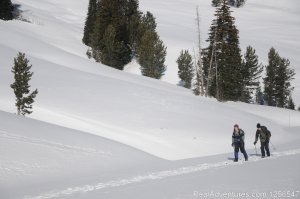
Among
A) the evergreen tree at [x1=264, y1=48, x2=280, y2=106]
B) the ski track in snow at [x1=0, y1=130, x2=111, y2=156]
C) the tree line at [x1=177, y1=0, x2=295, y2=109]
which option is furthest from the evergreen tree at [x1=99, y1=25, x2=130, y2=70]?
the ski track in snow at [x1=0, y1=130, x2=111, y2=156]

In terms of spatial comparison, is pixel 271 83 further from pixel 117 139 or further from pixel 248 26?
pixel 248 26

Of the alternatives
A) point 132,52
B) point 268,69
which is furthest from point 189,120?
point 132,52

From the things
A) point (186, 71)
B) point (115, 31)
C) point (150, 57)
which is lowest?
point (186, 71)

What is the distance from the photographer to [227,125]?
30312mm

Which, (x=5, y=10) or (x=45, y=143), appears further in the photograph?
(x=5, y=10)

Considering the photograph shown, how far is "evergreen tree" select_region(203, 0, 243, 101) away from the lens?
145ft

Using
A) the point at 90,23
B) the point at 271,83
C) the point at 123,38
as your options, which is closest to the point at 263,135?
the point at 271,83

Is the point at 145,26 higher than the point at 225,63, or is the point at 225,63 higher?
the point at 145,26

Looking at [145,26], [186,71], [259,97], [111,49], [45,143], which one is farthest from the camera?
[145,26]

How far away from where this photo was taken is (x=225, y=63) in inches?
1793

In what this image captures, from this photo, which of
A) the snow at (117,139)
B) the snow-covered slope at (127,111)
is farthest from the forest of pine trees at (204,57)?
the snow-covered slope at (127,111)

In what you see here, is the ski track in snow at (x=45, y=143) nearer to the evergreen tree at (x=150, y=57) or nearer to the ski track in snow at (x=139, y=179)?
the ski track in snow at (x=139, y=179)

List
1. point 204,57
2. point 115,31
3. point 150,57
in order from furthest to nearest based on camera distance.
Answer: point 115,31 < point 150,57 < point 204,57

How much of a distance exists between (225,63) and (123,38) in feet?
71.3
